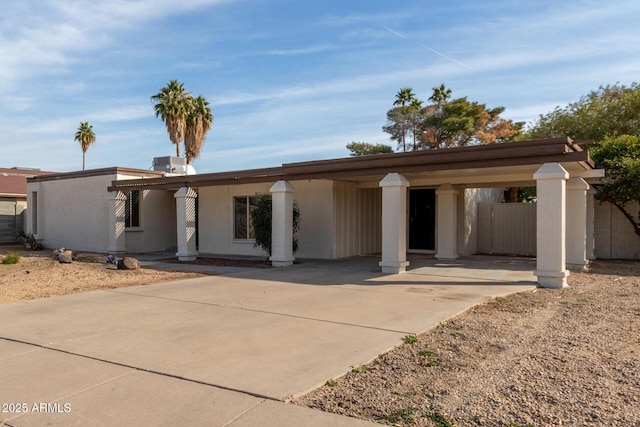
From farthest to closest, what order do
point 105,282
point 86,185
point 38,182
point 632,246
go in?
point 38,182, point 86,185, point 632,246, point 105,282

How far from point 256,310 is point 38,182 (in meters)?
18.4

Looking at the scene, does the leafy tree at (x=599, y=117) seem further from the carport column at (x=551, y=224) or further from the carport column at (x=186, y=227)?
the carport column at (x=186, y=227)

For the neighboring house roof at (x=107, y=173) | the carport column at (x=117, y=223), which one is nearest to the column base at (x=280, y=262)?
the carport column at (x=117, y=223)

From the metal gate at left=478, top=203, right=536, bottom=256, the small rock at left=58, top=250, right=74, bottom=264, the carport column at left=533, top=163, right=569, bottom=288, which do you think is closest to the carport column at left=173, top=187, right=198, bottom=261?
the small rock at left=58, top=250, right=74, bottom=264

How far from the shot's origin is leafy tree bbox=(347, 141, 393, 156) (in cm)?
3896

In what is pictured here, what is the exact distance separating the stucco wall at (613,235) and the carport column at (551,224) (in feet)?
23.9

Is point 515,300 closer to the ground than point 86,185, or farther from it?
closer to the ground

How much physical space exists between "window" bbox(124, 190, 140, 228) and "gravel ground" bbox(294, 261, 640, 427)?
15609mm

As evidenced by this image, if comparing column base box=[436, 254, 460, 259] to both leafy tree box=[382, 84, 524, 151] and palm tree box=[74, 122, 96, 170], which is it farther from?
palm tree box=[74, 122, 96, 170]

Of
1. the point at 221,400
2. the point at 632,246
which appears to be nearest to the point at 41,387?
the point at 221,400

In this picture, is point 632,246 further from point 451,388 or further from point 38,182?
point 38,182

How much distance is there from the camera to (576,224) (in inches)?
516

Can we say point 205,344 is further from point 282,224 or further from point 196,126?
point 196,126

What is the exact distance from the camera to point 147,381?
15.2ft
